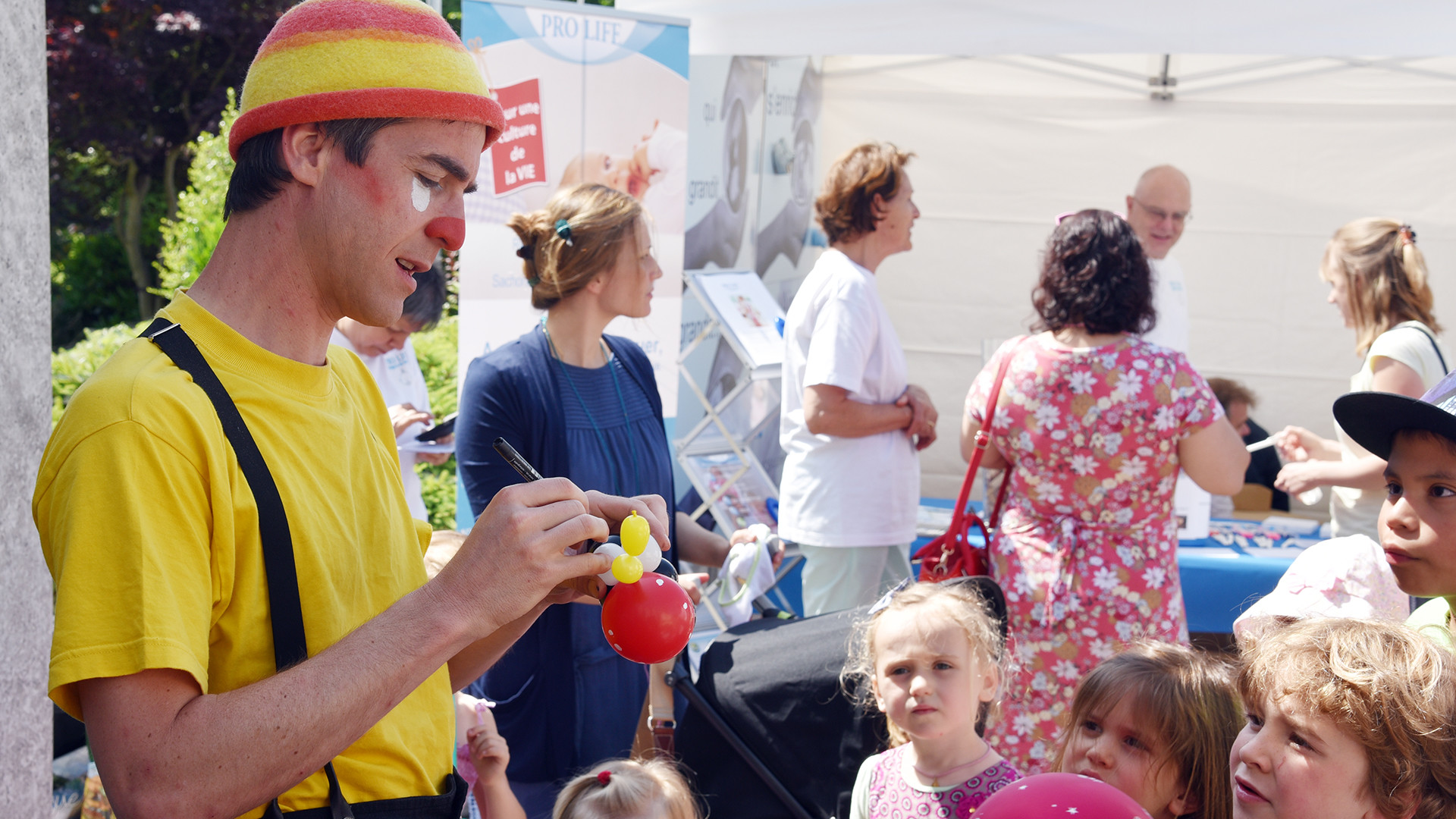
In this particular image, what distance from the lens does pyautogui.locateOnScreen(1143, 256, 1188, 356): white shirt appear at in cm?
455

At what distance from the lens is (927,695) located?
2.34m

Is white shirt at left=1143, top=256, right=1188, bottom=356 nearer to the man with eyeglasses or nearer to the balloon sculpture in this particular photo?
the man with eyeglasses

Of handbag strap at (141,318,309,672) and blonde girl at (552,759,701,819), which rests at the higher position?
handbag strap at (141,318,309,672)

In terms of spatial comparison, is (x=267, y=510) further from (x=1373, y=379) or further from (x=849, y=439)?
(x=1373, y=379)

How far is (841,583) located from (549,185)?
5.75 ft

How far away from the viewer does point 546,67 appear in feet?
12.6

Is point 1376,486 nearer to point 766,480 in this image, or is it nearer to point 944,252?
point 766,480

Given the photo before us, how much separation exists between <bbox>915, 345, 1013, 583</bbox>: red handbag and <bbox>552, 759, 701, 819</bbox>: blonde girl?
109 centimetres

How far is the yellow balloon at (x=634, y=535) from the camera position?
1.16 metres

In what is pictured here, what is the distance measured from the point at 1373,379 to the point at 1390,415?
6.50 feet

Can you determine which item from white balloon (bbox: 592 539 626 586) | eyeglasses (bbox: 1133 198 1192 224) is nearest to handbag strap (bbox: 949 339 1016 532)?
eyeglasses (bbox: 1133 198 1192 224)

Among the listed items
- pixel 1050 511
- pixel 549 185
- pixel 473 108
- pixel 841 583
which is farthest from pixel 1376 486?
pixel 473 108

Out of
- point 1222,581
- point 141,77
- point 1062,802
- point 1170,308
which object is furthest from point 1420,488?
point 141,77

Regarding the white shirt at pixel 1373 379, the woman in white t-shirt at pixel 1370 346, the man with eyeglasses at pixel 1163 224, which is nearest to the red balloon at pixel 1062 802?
the white shirt at pixel 1373 379
